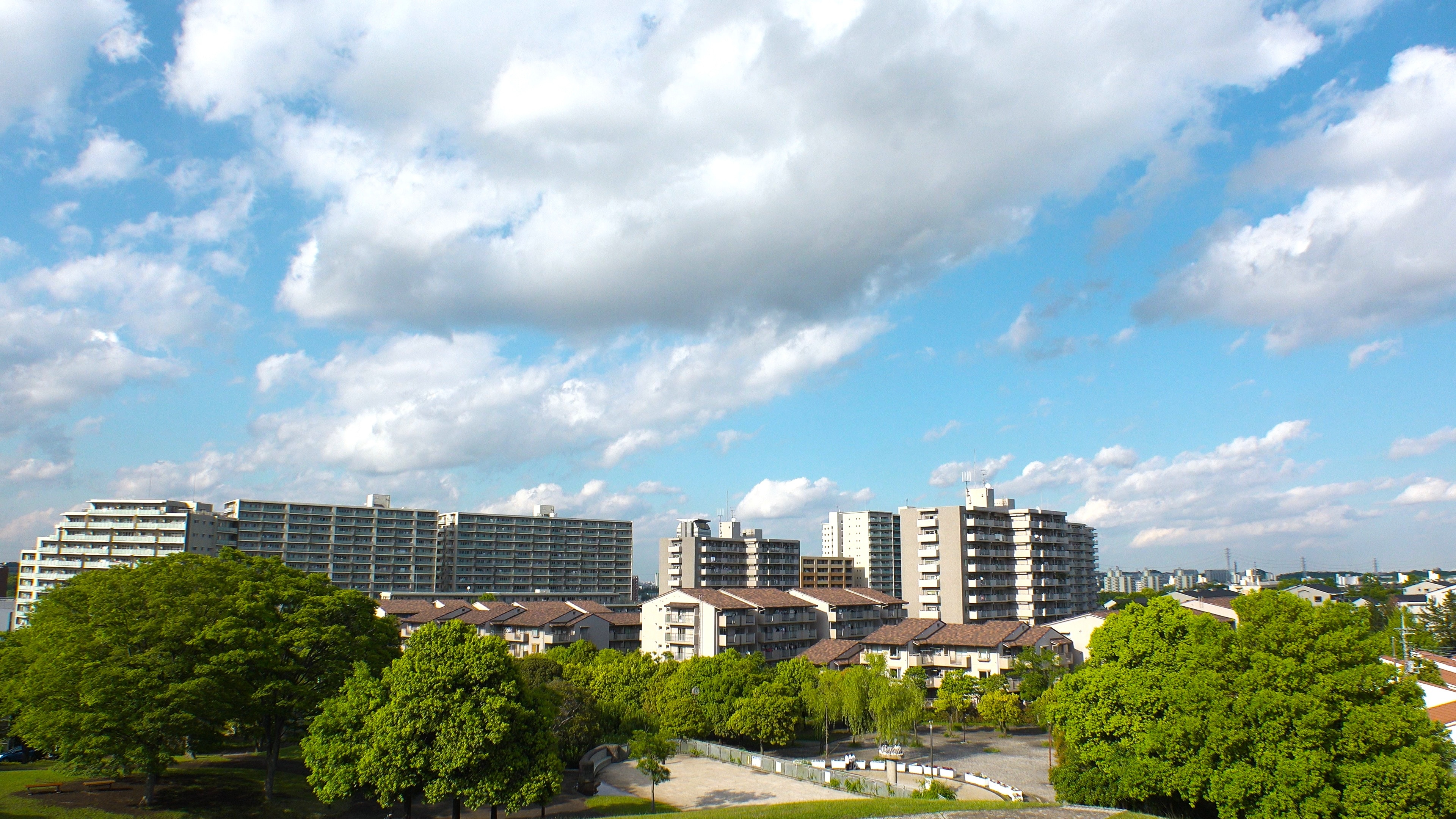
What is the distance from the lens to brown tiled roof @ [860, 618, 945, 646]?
2687 inches

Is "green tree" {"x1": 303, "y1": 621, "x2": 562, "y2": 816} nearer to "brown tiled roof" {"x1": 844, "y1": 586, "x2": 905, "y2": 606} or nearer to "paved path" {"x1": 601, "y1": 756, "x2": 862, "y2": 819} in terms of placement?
"paved path" {"x1": 601, "y1": 756, "x2": 862, "y2": 819}

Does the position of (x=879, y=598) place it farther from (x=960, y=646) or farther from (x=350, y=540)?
(x=350, y=540)

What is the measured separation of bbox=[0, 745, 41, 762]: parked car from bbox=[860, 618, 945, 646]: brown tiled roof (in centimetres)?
5748

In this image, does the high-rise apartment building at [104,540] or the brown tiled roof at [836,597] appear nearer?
the brown tiled roof at [836,597]

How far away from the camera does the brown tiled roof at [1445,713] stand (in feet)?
136

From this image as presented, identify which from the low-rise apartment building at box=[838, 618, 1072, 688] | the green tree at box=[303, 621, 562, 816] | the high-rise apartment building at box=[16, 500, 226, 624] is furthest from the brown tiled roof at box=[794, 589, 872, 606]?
the high-rise apartment building at box=[16, 500, 226, 624]

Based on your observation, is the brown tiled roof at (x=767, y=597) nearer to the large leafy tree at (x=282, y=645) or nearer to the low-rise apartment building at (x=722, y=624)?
the low-rise apartment building at (x=722, y=624)

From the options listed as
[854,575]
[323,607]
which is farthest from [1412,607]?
[323,607]

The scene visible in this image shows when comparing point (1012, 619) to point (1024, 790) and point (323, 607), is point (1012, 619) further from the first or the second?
point (323, 607)

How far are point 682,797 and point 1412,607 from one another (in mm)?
142322

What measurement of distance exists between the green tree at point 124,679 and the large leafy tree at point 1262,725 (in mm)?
38653

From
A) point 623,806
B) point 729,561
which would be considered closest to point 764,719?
point 623,806

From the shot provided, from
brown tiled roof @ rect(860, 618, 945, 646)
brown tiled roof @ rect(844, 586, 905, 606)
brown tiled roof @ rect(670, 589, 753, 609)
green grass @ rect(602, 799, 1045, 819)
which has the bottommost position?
green grass @ rect(602, 799, 1045, 819)

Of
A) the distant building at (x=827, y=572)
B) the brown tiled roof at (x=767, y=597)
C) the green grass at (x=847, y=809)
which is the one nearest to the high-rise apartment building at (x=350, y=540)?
the distant building at (x=827, y=572)
